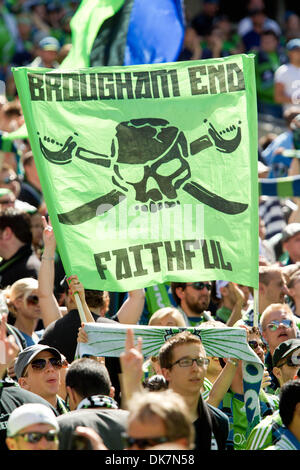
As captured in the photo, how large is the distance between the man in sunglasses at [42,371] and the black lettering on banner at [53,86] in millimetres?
1485

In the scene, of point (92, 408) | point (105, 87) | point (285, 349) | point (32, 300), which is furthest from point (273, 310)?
point (92, 408)

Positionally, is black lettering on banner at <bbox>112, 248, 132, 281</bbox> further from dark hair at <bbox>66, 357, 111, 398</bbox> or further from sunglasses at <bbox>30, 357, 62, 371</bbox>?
dark hair at <bbox>66, 357, 111, 398</bbox>

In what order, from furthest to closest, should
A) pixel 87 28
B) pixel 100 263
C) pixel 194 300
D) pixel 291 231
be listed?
pixel 87 28 < pixel 291 231 < pixel 194 300 < pixel 100 263

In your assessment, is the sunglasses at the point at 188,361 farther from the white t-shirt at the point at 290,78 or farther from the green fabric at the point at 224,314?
the white t-shirt at the point at 290,78

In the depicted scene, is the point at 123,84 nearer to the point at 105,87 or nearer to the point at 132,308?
the point at 105,87

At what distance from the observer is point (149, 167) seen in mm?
6387

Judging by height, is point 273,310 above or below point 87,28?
below

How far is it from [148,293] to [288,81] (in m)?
6.59

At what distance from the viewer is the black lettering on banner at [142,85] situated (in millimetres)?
6516

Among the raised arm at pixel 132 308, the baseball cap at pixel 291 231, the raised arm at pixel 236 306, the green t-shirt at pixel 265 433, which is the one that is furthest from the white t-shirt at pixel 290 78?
the green t-shirt at pixel 265 433

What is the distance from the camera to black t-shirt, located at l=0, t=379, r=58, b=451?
5215 millimetres

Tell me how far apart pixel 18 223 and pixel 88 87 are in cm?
218
